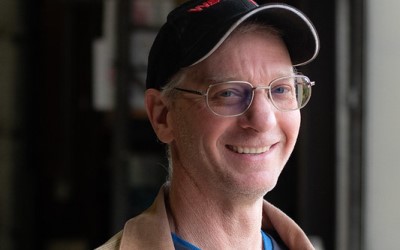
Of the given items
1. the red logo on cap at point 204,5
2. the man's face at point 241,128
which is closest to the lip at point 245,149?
the man's face at point 241,128

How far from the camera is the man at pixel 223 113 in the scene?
4.45 feet

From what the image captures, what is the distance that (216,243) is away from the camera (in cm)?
142

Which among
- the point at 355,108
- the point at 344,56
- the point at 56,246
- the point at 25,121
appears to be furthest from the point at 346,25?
the point at 56,246

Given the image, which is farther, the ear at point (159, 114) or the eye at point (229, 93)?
the ear at point (159, 114)

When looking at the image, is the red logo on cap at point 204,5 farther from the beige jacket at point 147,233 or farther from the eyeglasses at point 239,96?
the beige jacket at point 147,233

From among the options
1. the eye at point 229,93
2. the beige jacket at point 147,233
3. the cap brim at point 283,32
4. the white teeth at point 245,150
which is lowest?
the beige jacket at point 147,233

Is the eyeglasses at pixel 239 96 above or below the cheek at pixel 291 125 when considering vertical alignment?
above

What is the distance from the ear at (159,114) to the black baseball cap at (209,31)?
22 mm

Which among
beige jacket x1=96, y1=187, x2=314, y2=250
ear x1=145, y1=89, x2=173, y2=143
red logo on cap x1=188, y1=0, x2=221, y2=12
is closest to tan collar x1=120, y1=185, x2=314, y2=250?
beige jacket x1=96, y1=187, x2=314, y2=250

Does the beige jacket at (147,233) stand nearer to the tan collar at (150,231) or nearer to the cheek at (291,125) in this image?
the tan collar at (150,231)

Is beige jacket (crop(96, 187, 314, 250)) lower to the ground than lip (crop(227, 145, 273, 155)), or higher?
lower

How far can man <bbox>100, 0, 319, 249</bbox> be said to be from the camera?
4.45 ft

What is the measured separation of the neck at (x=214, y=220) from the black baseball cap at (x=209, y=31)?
23cm

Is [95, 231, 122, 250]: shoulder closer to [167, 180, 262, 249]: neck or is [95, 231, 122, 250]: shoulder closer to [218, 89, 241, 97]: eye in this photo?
[167, 180, 262, 249]: neck
